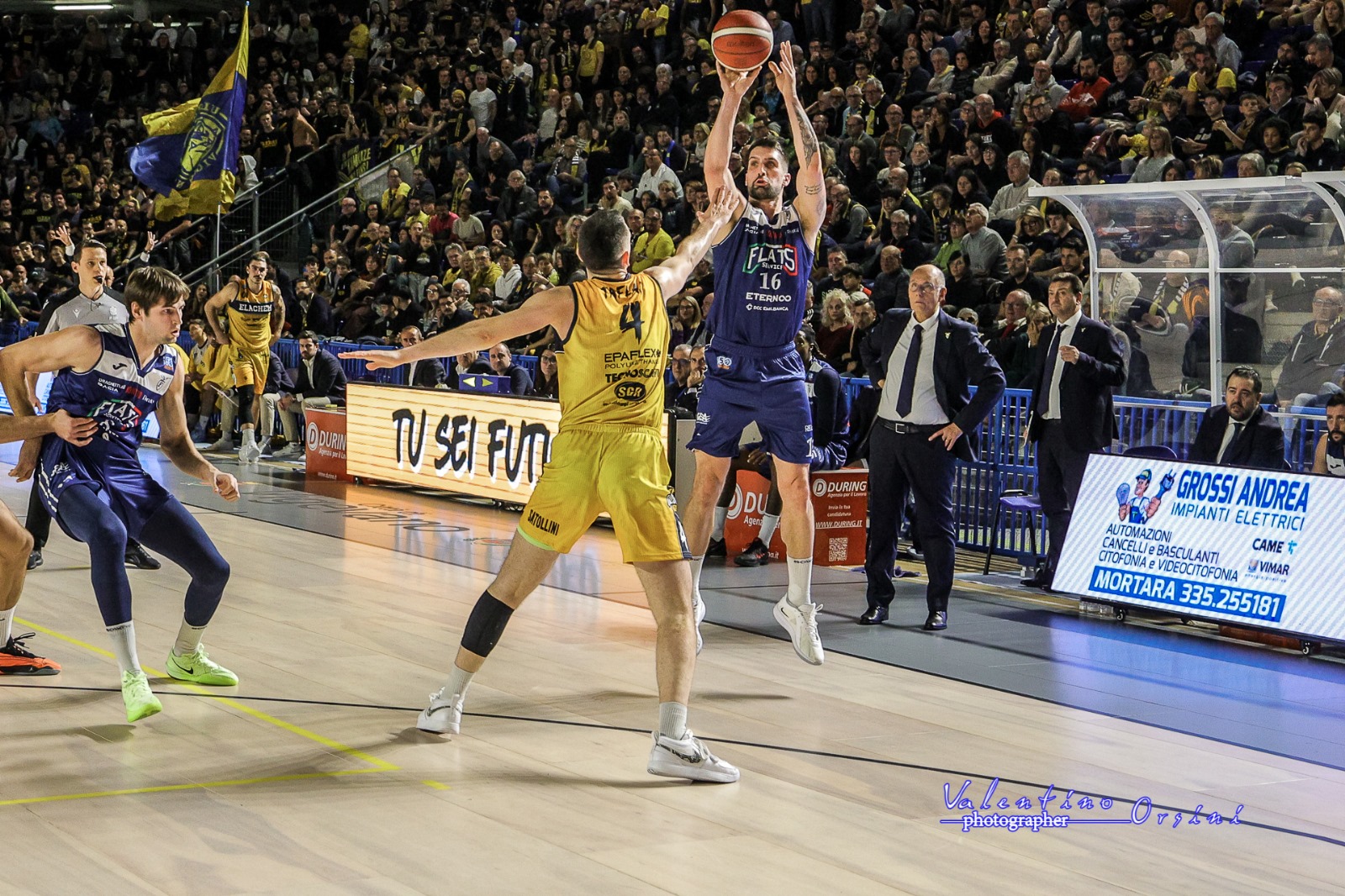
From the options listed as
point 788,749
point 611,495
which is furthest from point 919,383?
point 611,495

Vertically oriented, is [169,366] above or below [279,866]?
above

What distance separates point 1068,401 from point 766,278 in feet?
9.99

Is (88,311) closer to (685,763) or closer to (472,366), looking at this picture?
(472,366)

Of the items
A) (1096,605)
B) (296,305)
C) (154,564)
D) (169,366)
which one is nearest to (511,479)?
(154,564)

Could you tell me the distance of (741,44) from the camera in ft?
24.0

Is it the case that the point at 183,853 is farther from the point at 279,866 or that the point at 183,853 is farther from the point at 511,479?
the point at 511,479

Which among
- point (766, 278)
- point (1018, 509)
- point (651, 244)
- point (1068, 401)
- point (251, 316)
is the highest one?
point (651, 244)

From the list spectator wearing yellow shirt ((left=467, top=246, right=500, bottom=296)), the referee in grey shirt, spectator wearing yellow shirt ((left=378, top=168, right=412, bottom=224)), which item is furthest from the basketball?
spectator wearing yellow shirt ((left=378, top=168, right=412, bottom=224))

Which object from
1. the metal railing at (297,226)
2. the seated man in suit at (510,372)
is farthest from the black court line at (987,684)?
the metal railing at (297,226)

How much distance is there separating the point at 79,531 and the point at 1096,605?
5.95m

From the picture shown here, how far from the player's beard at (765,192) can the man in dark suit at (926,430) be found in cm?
137

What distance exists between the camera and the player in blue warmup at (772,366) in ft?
23.9

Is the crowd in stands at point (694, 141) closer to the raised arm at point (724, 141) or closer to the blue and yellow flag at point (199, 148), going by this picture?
the blue and yellow flag at point (199, 148)

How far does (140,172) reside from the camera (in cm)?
1962
